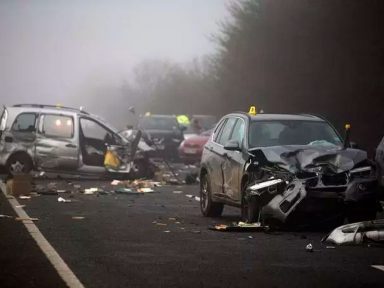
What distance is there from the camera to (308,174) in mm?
11609

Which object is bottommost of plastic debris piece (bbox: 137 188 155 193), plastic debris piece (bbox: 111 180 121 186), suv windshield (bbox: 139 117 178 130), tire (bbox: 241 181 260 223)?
suv windshield (bbox: 139 117 178 130)

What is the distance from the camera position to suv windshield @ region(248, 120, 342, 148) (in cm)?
1320

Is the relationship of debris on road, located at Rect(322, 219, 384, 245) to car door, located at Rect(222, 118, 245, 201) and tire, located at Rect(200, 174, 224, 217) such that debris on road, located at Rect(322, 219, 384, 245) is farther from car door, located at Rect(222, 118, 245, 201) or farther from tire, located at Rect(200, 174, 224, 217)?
tire, located at Rect(200, 174, 224, 217)

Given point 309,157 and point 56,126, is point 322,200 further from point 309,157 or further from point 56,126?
point 56,126

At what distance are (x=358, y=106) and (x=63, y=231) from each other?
73.9ft

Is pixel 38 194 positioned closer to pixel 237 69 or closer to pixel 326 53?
pixel 326 53

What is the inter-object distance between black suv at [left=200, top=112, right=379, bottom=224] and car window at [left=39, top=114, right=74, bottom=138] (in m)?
9.92

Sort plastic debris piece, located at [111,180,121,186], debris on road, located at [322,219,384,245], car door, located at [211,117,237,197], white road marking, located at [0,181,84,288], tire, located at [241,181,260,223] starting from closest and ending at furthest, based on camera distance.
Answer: white road marking, located at [0,181,84,288] → debris on road, located at [322,219,384,245] → tire, located at [241,181,260,223] → car door, located at [211,117,237,197] → plastic debris piece, located at [111,180,121,186]

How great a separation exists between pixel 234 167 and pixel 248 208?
953mm

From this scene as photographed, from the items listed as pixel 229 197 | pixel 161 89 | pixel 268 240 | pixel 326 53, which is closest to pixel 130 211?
pixel 229 197

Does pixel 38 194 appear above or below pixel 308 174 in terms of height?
below

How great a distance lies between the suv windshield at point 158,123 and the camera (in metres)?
37.8

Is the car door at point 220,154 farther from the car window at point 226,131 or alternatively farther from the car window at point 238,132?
the car window at point 238,132

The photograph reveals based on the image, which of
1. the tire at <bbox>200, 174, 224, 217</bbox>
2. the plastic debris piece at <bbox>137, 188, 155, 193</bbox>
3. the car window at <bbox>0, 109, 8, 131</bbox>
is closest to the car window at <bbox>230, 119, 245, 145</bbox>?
the tire at <bbox>200, 174, 224, 217</bbox>
